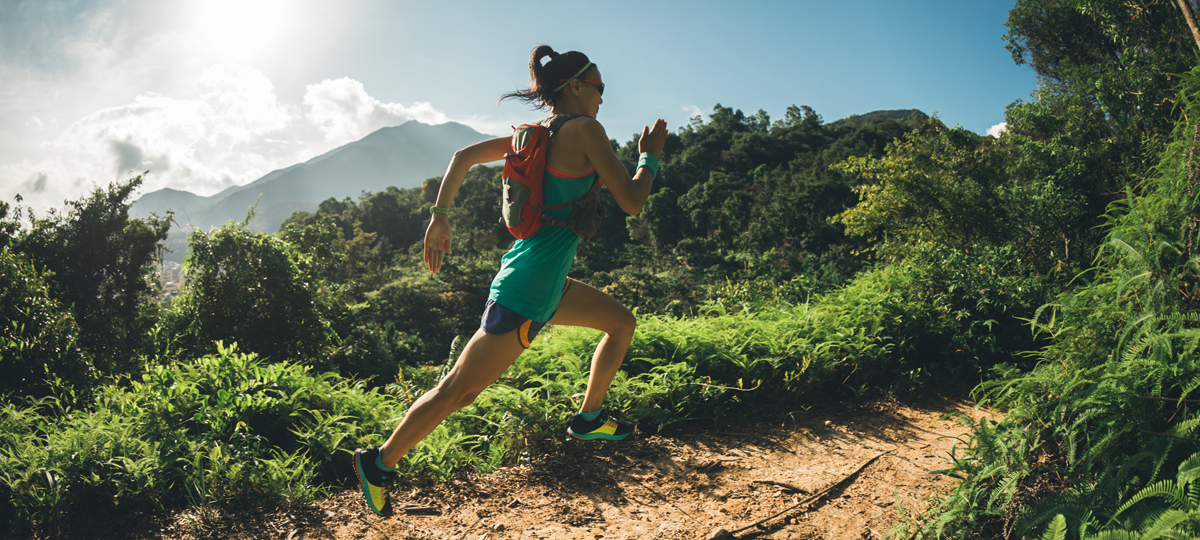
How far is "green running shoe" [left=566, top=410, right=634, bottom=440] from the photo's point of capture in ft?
8.25

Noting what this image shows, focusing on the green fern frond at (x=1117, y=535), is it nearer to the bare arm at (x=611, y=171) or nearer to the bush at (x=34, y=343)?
the bare arm at (x=611, y=171)

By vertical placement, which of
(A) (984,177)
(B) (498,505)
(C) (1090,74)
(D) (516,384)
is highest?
(C) (1090,74)

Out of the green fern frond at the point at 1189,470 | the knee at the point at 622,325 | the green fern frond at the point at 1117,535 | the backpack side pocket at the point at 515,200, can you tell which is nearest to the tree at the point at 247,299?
the knee at the point at 622,325

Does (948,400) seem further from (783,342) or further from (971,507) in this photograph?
(971,507)

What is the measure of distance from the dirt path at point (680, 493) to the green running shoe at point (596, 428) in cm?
20

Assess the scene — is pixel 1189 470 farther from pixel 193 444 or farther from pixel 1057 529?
pixel 193 444

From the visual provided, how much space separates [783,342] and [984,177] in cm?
1768

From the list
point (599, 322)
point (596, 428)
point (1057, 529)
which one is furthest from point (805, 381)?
point (1057, 529)

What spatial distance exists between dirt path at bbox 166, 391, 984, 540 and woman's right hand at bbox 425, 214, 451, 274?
3.39 ft

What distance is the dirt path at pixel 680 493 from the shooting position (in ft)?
7.09

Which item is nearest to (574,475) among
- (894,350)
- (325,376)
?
(325,376)

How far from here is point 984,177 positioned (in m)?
17.2

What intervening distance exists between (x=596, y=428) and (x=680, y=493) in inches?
17.9

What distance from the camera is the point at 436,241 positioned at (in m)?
2.21
